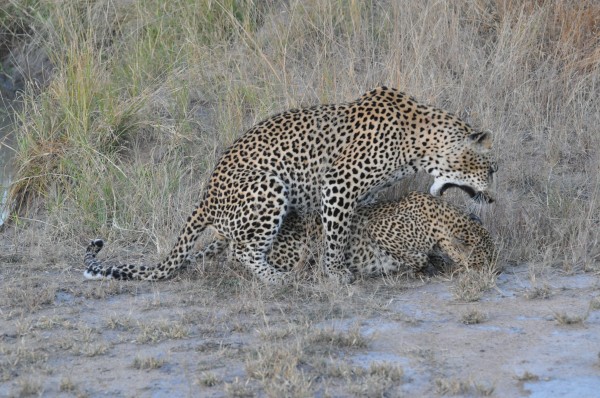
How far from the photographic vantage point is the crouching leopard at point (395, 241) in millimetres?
7555

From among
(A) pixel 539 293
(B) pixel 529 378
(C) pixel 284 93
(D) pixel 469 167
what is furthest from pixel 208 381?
(C) pixel 284 93

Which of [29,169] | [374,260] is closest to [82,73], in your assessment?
[29,169]

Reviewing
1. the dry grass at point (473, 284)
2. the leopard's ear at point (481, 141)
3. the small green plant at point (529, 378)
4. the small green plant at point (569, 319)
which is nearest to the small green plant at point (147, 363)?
the small green plant at point (529, 378)

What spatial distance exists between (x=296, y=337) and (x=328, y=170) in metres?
1.91

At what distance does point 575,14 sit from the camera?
10555mm

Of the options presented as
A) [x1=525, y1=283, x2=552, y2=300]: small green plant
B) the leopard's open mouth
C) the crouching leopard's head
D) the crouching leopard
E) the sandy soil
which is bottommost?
the sandy soil

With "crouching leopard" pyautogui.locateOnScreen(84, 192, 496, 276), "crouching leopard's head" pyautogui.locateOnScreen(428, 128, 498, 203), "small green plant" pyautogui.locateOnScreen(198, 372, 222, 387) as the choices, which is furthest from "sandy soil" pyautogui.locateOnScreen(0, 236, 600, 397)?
"crouching leopard's head" pyautogui.locateOnScreen(428, 128, 498, 203)

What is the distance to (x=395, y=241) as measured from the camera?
7.70 meters

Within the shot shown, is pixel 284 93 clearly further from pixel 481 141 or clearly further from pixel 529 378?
pixel 529 378

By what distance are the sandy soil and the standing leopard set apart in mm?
286

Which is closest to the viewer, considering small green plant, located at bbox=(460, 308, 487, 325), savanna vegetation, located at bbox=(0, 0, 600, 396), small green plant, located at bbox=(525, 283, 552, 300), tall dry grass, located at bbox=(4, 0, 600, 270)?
small green plant, located at bbox=(460, 308, 487, 325)

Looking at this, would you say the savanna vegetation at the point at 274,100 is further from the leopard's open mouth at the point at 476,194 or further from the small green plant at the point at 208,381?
the small green plant at the point at 208,381

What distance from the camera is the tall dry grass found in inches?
359

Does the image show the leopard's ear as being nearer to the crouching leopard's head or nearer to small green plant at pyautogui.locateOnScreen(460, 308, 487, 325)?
the crouching leopard's head
